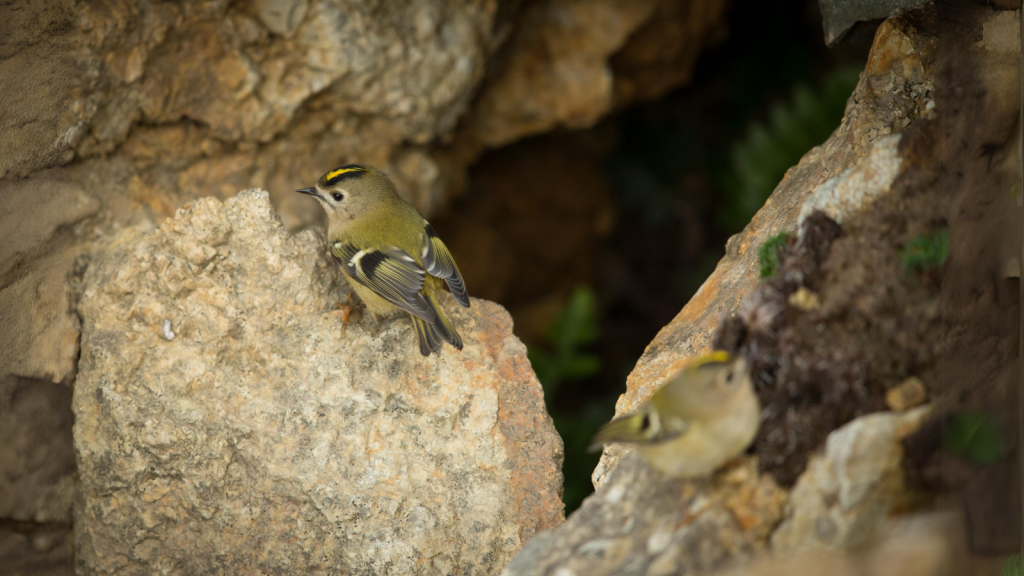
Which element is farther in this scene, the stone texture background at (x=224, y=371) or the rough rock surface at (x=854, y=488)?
the stone texture background at (x=224, y=371)

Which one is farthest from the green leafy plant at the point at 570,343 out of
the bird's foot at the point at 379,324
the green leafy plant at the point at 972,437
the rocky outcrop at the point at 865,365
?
the green leafy plant at the point at 972,437

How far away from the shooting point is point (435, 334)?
146 inches

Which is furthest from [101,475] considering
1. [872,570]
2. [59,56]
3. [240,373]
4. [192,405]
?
[872,570]

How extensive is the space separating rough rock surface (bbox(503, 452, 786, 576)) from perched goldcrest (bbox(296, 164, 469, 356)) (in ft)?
4.11

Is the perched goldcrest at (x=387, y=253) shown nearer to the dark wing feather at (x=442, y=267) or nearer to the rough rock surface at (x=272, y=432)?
the dark wing feather at (x=442, y=267)

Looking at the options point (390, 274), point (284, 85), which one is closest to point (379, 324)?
point (390, 274)

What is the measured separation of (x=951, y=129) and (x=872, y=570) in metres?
1.48

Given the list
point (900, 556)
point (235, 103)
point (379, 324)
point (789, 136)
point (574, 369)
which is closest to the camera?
point (900, 556)

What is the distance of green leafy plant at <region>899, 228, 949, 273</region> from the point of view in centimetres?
247

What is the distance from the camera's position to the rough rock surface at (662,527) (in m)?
2.31

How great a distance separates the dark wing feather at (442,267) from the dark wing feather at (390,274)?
0.08 meters

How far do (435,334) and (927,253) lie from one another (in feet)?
6.84

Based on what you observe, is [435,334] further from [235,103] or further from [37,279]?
[235,103]

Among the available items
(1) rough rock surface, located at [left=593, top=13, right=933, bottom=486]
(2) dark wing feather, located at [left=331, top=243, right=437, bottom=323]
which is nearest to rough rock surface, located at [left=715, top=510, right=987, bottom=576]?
(1) rough rock surface, located at [left=593, top=13, right=933, bottom=486]
